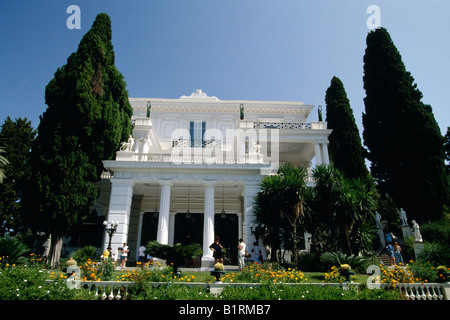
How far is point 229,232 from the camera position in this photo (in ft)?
68.5

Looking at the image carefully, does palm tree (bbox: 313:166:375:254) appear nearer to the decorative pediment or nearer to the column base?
the column base

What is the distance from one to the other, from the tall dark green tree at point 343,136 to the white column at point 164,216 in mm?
16200

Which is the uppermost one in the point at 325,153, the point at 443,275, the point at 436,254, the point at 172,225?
the point at 325,153

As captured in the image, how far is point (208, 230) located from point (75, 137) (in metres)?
8.88

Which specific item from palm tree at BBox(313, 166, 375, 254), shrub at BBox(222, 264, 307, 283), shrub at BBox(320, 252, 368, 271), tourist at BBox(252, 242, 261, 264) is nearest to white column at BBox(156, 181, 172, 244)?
tourist at BBox(252, 242, 261, 264)

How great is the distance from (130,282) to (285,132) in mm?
18193

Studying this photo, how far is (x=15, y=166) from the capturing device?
2166 centimetres

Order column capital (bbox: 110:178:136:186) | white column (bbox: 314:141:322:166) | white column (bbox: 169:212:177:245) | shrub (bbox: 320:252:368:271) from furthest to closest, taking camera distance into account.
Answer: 1. white column (bbox: 314:141:322:166)
2. white column (bbox: 169:212:177:245)
3. column capital (bbox: 110:178:136:186)
4. shrub (bbox: 320:252:368:271)

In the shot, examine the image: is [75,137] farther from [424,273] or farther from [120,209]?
[424,273]

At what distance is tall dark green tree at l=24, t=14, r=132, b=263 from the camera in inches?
533

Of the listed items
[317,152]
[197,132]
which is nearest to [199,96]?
[197,132]

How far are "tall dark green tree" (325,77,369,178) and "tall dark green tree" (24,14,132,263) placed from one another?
19.3 metres

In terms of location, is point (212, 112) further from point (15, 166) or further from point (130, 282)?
point (130, 282)
